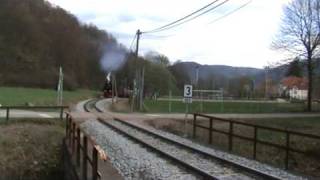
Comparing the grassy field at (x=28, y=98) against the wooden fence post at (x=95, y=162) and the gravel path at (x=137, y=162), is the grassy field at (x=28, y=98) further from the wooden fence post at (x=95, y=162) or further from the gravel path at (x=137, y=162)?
the wooden fence post at (x=95, y=162)

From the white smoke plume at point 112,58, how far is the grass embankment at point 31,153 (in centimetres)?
8697

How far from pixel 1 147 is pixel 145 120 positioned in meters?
15.6

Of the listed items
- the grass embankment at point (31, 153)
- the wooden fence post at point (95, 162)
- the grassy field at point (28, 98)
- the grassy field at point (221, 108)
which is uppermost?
the grassy field at point (28, 98)

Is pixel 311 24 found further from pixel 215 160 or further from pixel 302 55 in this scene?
pixel 215 160

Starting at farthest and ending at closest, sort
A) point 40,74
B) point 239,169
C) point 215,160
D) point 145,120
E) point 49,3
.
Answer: point 49,3 < point 40,74 < point 145,120 < point 215,160 < point 239,169

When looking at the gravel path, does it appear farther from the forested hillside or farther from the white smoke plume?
the white smoke plume

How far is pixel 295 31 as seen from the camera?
63062 mm

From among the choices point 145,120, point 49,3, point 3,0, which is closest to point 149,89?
point 3,0

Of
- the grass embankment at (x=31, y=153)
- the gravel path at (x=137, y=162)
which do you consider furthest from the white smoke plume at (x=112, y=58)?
the gravel path at (x=137, y=162)

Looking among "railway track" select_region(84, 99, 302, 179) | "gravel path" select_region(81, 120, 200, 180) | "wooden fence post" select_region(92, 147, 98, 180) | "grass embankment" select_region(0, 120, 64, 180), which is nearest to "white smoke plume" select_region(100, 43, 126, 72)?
"grass embankment" select_region(0, 120, 64, 180)

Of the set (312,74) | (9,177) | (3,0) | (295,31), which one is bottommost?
(9,177)

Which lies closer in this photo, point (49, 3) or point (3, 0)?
point (3, 0)

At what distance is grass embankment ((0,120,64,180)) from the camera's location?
20750 millimetres

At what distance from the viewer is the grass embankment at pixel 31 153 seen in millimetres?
20750
